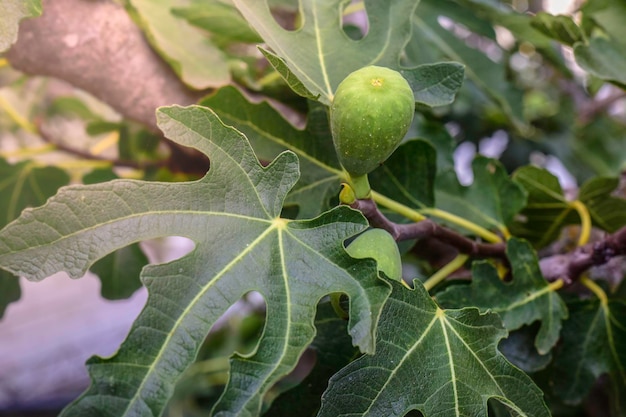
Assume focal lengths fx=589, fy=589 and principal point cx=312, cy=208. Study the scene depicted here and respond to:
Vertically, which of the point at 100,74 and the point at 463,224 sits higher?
the point at 100,74

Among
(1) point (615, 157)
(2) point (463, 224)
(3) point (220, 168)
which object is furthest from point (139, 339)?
(1) point (615, 157)

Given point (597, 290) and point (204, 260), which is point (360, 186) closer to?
point (204, 260)

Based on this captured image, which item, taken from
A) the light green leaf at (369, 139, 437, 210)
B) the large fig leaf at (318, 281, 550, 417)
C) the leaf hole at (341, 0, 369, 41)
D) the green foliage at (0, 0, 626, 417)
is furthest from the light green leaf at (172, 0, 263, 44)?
the large fig leaf at (318, 281, 550, 417)

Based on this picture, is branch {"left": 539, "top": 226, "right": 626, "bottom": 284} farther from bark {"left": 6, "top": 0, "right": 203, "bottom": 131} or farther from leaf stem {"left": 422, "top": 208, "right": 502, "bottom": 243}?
bark {"left": 6, "top": 0, "right": 203, "bottom": 131}

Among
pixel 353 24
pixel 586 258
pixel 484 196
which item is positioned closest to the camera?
pixel 586 258

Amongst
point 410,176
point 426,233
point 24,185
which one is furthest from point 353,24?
point 24,185

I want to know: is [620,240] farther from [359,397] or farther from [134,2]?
[134,2]
